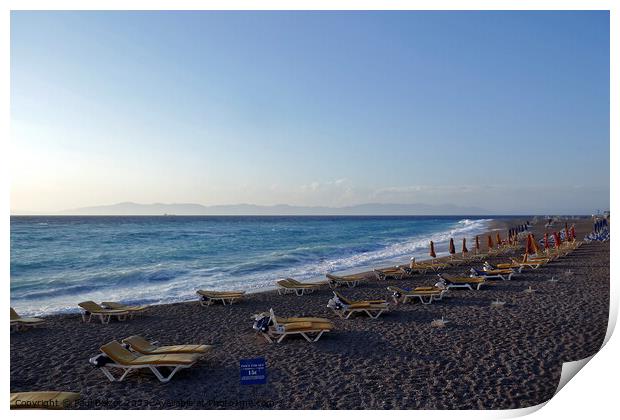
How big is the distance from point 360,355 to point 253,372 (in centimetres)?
192

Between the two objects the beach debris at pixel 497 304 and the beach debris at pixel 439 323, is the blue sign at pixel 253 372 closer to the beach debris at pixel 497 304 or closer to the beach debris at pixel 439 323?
the beach debris at pixel 439 323

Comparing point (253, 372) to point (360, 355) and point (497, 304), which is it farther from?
point (497, 304)

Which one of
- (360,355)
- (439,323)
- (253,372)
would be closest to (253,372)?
(253,372)

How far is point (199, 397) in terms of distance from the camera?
547 centimetres

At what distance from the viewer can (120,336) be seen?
857cm

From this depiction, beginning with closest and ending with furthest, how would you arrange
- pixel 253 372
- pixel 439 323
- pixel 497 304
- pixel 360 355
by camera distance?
pixel 253 372 → pixel 360 355 → pixel 439 323 → pixel 497 304

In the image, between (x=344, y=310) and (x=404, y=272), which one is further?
(x=404, y=272)

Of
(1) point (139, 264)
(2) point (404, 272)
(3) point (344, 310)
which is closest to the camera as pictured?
(3) point (344, 310)

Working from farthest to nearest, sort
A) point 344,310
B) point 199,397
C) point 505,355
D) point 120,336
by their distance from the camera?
point 344,310
point 120,336
point 505,355
point 199,397

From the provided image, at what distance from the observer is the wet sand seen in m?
5.35

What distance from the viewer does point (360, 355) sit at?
22.0 ft
